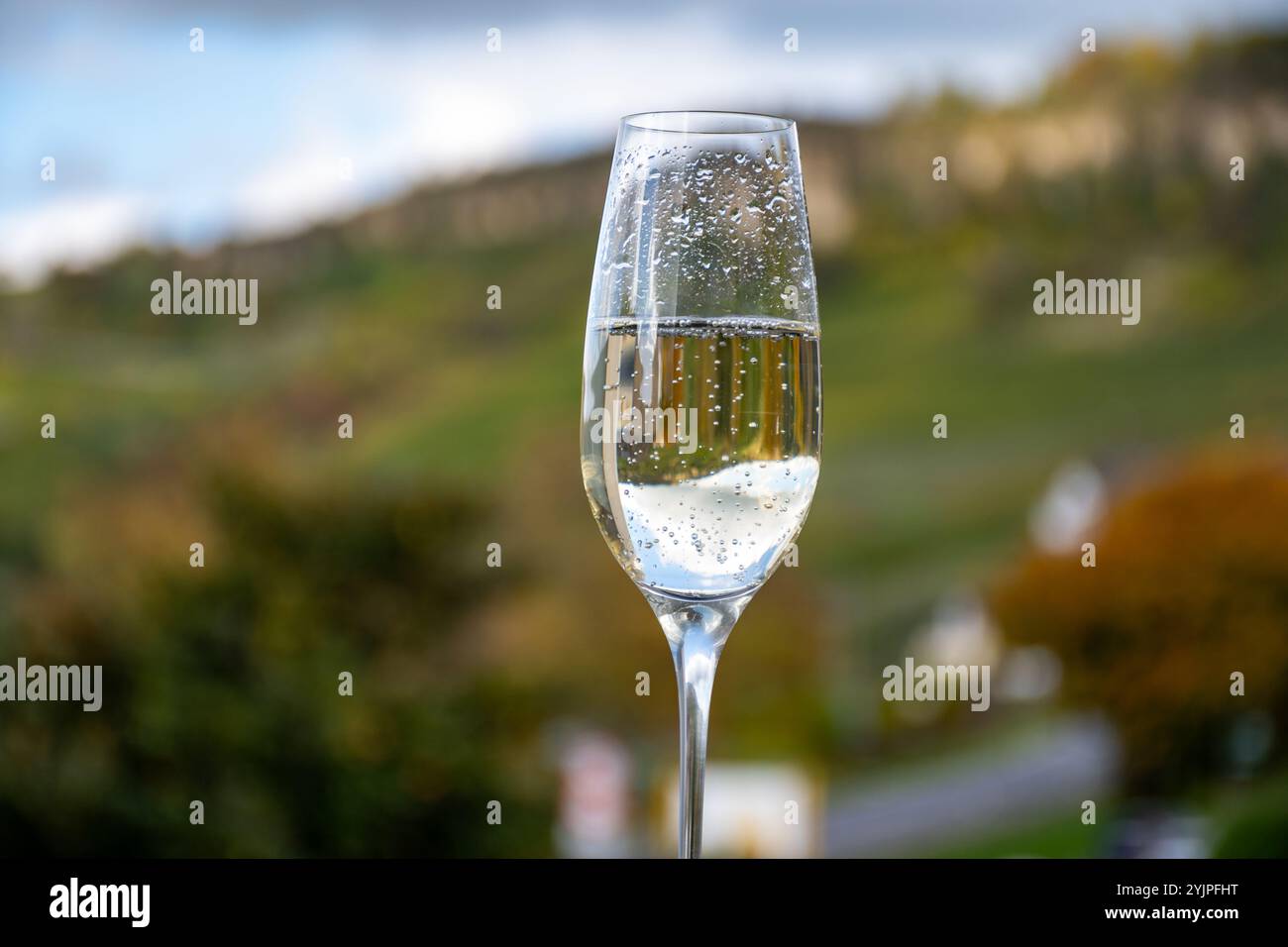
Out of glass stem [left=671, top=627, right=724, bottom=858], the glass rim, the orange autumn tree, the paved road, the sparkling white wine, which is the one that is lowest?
the paved road

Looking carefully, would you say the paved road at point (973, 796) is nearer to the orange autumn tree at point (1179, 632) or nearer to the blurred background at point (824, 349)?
the blurred background at point (824, 349)

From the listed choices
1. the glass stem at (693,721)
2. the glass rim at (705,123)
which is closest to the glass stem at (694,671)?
the glass stem at (693,721)

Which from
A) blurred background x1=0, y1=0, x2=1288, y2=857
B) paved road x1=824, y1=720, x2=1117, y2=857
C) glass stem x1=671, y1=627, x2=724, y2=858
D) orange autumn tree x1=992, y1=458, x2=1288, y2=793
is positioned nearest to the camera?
glass stem x1=671, y1=627, x2=724, y2=858

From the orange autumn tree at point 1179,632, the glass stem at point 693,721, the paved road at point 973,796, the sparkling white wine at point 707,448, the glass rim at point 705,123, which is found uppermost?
the glass rim at point 705,123

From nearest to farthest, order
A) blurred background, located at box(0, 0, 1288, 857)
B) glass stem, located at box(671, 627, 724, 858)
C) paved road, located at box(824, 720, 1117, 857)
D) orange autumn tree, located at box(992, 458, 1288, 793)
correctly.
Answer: glass stem, located at box(671, 627, 724, 858), orange autumn tree, located at box(992, 458, 1288, 793), blurred background, located at box(0, 0, 1288, 857), paved road, located at box(824, 720, 1117, 857)

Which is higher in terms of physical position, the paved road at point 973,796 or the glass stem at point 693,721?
the glass stem at point 693,721

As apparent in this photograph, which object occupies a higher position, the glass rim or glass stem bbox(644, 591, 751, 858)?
the glass rim

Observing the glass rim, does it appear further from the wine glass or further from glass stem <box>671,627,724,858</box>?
glass stem <box>671,627,724,858</box>

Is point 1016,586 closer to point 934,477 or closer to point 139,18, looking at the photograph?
point 934,477

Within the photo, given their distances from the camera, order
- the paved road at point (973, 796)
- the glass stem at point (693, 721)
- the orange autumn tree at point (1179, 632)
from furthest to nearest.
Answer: the paved road at point (973, 796) < the orange autumn tree at point (1179, 632) < the glass stem at point (693, 721)

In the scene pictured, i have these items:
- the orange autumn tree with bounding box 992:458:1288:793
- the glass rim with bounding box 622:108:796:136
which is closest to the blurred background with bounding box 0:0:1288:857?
the orange autumn tree with bounding box 992:458:1288:793
